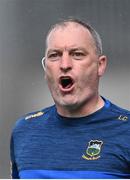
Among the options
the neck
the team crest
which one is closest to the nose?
the neck

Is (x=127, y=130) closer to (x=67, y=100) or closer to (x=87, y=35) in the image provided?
(x=67, y=100)

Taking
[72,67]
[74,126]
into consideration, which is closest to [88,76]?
[72,67]

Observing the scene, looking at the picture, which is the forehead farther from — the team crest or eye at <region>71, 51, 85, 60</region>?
the team crest

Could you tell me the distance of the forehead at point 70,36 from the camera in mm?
1660

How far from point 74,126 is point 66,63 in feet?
0.75

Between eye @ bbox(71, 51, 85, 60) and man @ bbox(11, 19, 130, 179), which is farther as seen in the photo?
eye @ bbox(71, 51, 85, 60)

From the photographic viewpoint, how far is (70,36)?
1666 millimetres

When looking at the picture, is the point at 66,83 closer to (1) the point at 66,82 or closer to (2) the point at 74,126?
(1) the point at 66,82

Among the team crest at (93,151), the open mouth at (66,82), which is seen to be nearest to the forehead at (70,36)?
the open mouth at (66,82)

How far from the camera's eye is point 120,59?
7.43 feet

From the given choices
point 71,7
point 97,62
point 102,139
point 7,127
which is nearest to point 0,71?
point 7,127

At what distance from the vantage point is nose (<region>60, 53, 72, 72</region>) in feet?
5.29

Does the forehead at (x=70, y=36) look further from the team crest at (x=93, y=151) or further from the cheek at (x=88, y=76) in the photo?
the team crest at (x=93, y=151)

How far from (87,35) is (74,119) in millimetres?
318
